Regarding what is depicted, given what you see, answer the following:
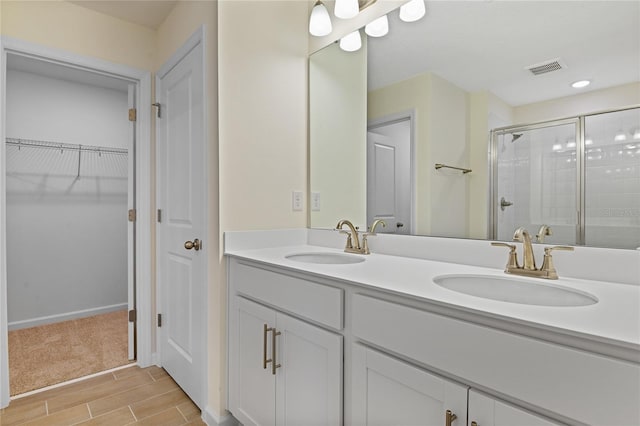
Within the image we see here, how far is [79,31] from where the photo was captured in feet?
6.78

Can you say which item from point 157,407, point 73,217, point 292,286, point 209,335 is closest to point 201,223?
point 209,335

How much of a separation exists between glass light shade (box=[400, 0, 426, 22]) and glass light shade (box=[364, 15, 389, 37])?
0.10 m

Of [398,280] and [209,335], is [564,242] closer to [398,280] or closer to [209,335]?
[398,280]

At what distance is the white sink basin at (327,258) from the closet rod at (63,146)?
7.50 feet

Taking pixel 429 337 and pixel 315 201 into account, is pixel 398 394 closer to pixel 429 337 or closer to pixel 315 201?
pixel 429 337

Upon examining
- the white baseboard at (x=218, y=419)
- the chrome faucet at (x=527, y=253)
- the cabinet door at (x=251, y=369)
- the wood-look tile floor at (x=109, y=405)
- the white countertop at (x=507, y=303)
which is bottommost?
the wood-look tile floor at (x=109, y=405)

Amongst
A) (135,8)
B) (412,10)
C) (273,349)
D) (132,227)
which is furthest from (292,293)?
(135,8)

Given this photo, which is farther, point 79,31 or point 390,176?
point 79,31

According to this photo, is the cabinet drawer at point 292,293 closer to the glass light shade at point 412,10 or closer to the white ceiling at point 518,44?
the white ceiling at point 518,44

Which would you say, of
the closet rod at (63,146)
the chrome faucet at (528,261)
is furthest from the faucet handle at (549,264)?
the closet rod at (63,146)

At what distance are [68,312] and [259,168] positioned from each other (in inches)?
107

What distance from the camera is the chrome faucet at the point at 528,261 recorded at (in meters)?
1.06

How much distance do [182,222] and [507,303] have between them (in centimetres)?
174

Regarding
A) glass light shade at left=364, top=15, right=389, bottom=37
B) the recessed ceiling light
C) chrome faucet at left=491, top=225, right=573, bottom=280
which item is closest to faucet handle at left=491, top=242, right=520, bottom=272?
chrome faucet at left=491, top=225, right=573, bottom=280
